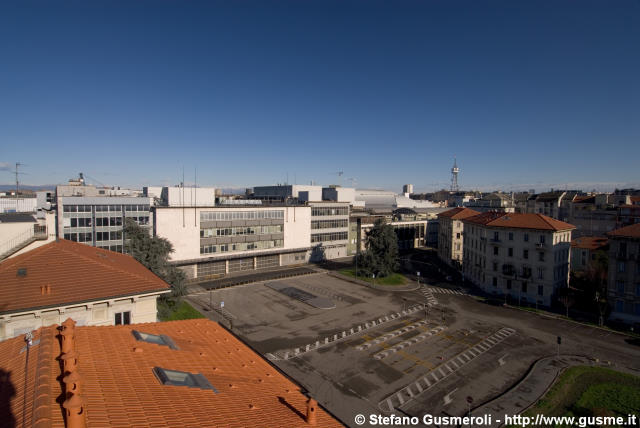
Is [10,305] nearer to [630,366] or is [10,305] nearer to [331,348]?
[331,348]

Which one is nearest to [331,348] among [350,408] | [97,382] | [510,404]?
[350,408]

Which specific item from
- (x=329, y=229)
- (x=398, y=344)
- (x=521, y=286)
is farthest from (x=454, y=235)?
(x=398, y=344)

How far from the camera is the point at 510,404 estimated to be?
82.4ft

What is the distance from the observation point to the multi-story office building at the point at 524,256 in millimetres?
49312

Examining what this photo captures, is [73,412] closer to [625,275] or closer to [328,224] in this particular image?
[625,275]

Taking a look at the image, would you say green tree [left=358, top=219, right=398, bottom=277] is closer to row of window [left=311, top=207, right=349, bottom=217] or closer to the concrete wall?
row of window [left=311, top=207, right=349, bottom=217]

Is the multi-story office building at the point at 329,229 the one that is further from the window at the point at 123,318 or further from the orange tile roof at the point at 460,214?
the window at the point at 123,318

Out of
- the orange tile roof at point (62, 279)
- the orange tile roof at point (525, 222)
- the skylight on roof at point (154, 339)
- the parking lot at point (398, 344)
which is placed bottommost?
the parking lot at point (398, 344)

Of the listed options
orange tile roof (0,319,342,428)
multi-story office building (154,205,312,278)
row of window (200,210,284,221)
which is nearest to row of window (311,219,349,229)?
multi-story office building (154,205,312,278)

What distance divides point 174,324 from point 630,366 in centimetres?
3942

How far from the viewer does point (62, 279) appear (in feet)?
64.8

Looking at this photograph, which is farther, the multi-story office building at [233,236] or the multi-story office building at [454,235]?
the multi-story office building at [454,235]

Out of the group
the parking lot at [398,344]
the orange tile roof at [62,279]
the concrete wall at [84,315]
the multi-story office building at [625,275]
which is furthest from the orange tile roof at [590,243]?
the concrete wall at [84,315]

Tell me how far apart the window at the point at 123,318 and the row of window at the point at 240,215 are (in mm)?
41822
